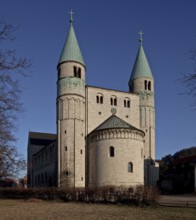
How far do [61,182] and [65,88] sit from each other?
14.9m

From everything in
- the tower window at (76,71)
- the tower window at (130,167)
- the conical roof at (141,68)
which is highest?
the conical roof at (141,68)

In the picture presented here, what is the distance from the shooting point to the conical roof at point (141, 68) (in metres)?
61.5

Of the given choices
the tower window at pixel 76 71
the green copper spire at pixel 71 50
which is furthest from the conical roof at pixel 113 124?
the green copper spire at pixel 71 50

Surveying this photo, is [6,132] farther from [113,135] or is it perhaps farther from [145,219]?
[113,135]

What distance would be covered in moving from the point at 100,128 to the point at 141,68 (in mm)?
17903

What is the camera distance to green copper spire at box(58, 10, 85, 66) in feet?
179

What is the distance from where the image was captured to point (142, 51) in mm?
65125

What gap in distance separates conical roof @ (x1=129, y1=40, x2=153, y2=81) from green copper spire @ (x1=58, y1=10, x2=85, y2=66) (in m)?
12.0

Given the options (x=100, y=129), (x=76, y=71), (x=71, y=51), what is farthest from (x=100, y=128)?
(x=71, y=51)

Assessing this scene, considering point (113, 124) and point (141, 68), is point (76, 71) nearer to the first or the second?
point (113, 124)

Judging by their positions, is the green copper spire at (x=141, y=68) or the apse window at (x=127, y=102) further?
the green copper spire at (x=141, y=68)

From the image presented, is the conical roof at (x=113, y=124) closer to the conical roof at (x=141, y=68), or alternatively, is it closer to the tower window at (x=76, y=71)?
the tower window at (x=76, y=71)

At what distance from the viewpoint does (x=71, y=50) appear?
182 feet

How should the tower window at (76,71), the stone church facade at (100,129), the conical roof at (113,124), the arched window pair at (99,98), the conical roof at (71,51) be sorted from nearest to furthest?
the stone church facade at (100,129) < the conical roof at (113,124) < the tower window at (76,71) < the conical roof at (71,51) < the arched window pair at (99,98)
